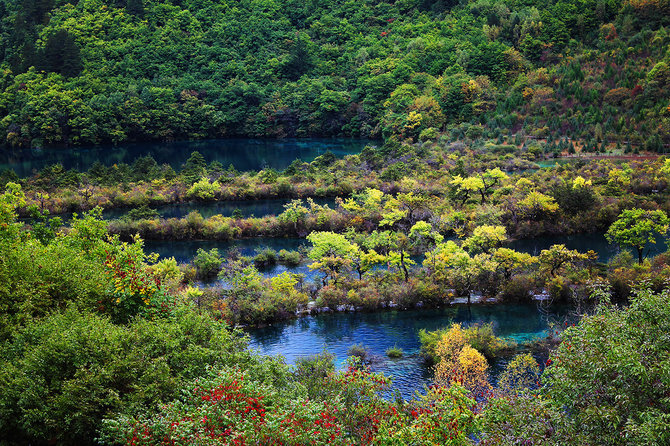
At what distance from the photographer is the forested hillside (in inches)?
2751

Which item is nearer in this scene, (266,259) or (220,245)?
(266,259)

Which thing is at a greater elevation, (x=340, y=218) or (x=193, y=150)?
(x=193, y=150)

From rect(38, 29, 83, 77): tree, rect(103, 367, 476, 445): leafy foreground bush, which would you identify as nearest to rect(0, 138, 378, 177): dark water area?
rect(38, 29, 83, 77): tree

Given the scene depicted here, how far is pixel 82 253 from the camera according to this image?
20.5 m

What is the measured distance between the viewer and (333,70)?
96.2 meters

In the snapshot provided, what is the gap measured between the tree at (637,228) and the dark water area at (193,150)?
39903mm

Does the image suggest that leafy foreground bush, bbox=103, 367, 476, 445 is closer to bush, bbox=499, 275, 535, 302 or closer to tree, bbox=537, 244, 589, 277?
bush, bbox=499, 275, 535, 302

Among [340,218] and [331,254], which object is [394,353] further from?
[340,218]

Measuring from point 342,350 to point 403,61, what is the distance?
68.6 meters

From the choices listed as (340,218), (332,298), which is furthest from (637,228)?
(340,218)

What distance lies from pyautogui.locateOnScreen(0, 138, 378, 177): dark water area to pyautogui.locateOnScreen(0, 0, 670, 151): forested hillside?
3.15 m

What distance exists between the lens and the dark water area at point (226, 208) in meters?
50.9

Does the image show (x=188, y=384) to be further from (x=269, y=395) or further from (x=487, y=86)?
(x=487, y=86)

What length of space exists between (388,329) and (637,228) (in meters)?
15.0
